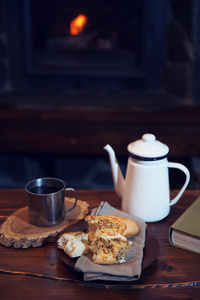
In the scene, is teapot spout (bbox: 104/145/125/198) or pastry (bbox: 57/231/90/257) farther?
teapot spout (bbox: 104/145/125/198)

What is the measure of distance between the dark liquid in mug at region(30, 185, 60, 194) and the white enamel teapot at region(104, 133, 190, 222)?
0.55ft

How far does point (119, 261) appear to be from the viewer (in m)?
0.68

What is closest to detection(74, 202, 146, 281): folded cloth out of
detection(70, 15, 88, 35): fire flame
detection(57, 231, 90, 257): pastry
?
detection(57, 231, 90, 257): pastry

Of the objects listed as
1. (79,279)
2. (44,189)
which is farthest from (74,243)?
(44,189)

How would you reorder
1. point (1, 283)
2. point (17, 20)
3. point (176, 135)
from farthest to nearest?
point (17, 20)
point (176, 135)
point (1, 283)

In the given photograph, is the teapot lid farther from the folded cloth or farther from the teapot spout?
the folded cloth

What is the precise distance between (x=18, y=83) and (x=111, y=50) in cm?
57

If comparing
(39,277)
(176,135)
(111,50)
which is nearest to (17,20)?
(111,50)

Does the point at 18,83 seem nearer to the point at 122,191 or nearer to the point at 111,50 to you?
the point at 111,50

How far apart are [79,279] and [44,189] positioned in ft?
0.86

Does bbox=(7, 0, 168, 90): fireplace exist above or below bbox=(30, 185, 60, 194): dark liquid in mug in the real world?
above

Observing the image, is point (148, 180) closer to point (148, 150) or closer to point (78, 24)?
point (148, 150)

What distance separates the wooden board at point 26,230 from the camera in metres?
0.78

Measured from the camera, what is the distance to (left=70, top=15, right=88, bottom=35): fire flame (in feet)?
6.78
